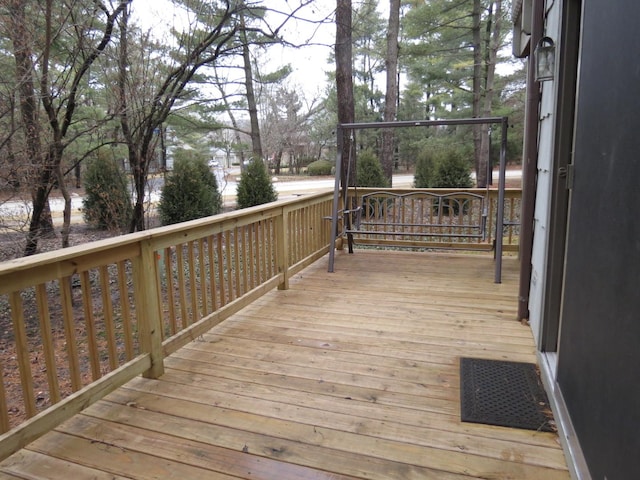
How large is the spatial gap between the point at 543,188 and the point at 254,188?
6.31 meters

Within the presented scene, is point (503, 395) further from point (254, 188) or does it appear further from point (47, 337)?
point (254, 188)

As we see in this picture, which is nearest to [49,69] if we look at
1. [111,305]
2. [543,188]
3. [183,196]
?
[183,196]

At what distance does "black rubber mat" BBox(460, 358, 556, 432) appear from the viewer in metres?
2.01

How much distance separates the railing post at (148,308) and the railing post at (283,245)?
1621mm

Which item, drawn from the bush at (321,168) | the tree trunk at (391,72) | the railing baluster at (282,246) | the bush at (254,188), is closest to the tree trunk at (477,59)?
the tree trunk at (391,72)

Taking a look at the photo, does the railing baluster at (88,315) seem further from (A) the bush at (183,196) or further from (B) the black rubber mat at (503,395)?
(A) the bush at (183,196)

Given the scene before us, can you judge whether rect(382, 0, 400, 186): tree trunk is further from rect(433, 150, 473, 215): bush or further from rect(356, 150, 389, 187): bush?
rect(433, 150, 473, 215): bush

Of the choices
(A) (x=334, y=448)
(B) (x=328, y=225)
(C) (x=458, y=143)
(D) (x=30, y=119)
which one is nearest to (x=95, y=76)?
(D) (x=30, y=119)

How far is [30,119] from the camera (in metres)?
4.33

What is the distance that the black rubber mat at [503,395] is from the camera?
2010 millimetres

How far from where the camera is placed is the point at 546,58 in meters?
2.36

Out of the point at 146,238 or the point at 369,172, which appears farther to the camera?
the point at 369,172

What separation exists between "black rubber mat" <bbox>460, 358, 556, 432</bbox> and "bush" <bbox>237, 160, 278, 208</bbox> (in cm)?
633

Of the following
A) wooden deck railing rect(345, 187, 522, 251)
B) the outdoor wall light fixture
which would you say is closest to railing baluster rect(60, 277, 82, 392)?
the outdoor wall light fixture
